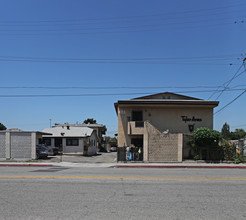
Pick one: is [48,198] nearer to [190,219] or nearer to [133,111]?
[190,219]

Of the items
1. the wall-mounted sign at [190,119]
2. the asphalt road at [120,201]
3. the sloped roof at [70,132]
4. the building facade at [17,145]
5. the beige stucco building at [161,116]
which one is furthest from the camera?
the sloped roof at [70,132]

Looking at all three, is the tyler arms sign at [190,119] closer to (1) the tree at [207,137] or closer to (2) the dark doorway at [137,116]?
(2) the dark doorway at [137,116]

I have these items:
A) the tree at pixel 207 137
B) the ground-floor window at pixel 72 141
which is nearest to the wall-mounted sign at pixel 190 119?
the tree at pixel 207 137

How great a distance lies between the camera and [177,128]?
25.5m

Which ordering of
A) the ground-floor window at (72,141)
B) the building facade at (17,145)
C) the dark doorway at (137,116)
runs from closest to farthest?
the building facade at (17,145) < the dark doorway at (137,116) < the ground-floor window at (72,141)

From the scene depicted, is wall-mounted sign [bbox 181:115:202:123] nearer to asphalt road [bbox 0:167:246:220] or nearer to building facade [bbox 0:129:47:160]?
building facade [bbox 0:129:47:160]

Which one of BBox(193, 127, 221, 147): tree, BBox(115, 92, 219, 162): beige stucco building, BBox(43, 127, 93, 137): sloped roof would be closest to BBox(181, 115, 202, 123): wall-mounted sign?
BBox(115, 92, 219, 162): beige stucco building

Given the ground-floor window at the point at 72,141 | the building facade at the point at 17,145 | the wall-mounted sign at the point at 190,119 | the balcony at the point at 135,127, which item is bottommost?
the ground-floor window at the point at 72,141

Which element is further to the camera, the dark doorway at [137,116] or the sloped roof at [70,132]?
the sloped roof at [70,132]

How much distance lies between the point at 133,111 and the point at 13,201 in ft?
66.0

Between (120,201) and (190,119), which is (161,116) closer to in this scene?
(190,119)

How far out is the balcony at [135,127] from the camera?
24484 mm

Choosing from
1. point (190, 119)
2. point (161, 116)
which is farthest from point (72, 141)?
point (190, 119)

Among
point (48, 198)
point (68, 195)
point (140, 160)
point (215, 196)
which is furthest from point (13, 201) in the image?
point (140, 160)
